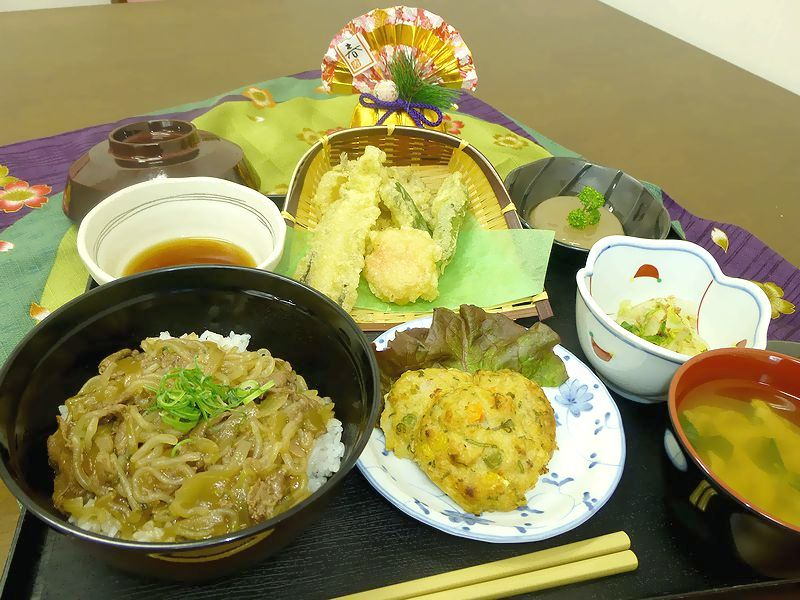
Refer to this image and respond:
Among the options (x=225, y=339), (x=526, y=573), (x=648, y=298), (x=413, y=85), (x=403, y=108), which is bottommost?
(x=526, y=573)

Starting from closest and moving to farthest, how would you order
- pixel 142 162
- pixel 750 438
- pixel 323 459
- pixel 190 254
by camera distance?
1. pixel 323 459
2. pixel 750 438
3. pixel 190 254
4. pixel 142 162

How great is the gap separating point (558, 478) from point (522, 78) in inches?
143

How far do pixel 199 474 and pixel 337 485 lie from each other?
0.35 m

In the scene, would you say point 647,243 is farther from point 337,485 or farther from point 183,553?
point 183,553

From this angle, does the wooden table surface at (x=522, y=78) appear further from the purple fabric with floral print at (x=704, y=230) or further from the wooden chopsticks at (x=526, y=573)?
the wooden chopsticks at (x=526, y=573)

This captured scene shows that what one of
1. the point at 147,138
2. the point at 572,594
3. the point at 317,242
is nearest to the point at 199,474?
the point at 572,594

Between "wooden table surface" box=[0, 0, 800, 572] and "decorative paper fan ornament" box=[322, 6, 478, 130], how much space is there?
3.52 ft

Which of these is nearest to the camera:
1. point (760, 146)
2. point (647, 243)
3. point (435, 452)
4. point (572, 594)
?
point (572, 594)

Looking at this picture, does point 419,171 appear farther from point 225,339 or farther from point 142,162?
point 225,339

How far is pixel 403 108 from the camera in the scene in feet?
9.98

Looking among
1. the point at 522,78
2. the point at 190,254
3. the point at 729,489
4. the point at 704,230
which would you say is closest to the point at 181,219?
the point at 190,254

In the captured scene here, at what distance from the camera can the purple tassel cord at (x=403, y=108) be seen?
9.96 feet

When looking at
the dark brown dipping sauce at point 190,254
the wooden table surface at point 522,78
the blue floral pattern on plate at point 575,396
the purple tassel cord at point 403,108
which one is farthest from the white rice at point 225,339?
the wooden table surface at point 522,78

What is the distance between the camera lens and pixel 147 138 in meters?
2.39
